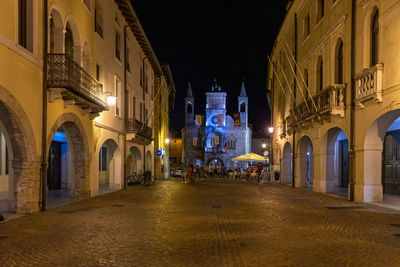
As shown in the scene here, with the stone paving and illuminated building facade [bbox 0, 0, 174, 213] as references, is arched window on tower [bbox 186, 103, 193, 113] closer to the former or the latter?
illuminated building facade [bbox 0, 0, 174, 213]

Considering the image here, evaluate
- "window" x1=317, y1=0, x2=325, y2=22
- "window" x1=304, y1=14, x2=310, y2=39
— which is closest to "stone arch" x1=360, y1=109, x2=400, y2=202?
"window" x1=317, y1=0, x2=325, y2=22

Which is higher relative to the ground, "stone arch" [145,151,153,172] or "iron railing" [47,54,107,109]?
"iron railing" [47,54,107,109]

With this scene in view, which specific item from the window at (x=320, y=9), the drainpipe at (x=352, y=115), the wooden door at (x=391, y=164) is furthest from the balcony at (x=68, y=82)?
the wooden door at (x=391, y=164)

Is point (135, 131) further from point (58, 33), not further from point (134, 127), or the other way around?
point (58, 33)

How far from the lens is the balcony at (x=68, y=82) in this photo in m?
12.4

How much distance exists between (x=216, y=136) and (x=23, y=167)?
56078mm

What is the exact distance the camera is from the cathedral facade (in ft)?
220

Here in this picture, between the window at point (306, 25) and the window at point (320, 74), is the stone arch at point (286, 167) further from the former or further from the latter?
the window at point (306, 25)

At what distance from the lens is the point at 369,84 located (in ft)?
45.9

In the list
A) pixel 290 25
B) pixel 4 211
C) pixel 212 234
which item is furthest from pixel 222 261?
pixel 290 25

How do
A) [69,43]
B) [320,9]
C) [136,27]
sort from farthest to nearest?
[136,27] < [320,9] < [69,43]

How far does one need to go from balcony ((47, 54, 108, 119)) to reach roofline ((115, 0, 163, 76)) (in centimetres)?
855

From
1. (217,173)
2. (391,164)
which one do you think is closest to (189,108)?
(217,173)

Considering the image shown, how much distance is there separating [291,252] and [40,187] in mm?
8621
